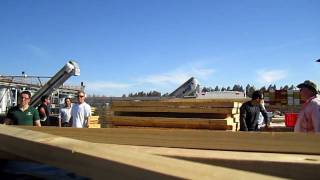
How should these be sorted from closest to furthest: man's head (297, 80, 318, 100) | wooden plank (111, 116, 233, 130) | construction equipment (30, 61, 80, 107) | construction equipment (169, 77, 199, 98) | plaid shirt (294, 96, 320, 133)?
plaid shirt (294, 96, 320, 133), man's head (297, 80, 318, 100), wooden plank (111, 116, 233, 130), construction equipment (30, 61, 80, 107), construction equipment (169, 77, 199, 98)

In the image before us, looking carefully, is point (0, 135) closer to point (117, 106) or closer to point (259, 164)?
point (259, 164)

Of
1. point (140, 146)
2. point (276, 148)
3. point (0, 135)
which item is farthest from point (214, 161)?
point (0, 135)

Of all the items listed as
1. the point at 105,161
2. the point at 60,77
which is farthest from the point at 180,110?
the point at 60,77

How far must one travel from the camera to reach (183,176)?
4.20 feet

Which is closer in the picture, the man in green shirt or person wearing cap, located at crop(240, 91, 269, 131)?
the man in green shirt

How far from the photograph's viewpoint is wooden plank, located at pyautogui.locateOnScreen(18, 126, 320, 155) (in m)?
1.94

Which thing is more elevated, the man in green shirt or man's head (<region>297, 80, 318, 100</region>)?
man's head (<region>297, 80, 318, 100</region>)

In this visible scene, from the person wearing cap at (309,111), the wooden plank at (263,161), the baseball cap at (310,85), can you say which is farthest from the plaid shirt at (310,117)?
the wooden plank at (263,161)

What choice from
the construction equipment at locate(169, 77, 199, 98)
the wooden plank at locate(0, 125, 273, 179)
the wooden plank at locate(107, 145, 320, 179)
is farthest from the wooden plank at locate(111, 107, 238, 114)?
the construction equipment at locate(169, 77, 199, 98)

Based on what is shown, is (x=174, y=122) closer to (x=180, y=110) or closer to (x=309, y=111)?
(x=180, y=110)

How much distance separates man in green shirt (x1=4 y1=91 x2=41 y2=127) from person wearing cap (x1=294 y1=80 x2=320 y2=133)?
147 inches

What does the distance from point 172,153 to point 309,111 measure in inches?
138

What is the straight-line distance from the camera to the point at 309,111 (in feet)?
16.5

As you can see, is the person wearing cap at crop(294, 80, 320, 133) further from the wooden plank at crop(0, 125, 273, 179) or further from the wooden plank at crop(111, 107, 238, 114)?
the wooden plank at crop(0, 125, 273, 179)
